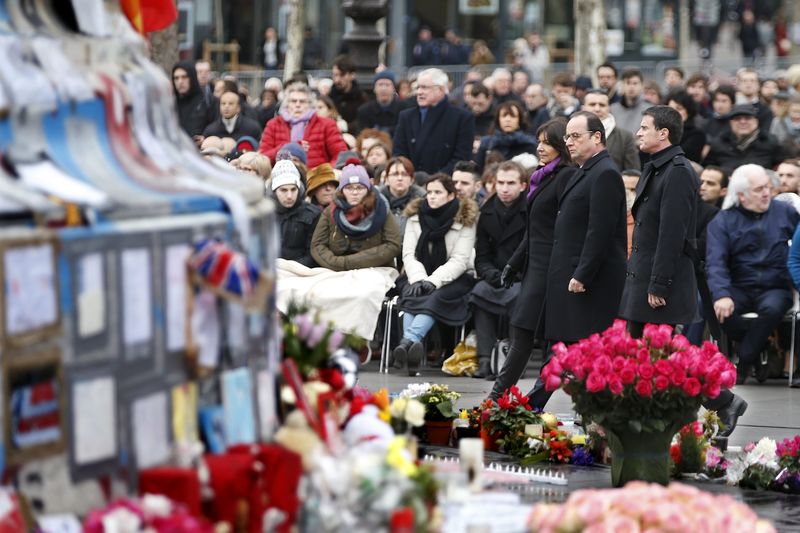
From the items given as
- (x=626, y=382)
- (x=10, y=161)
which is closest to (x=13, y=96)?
(x=10, y=161)

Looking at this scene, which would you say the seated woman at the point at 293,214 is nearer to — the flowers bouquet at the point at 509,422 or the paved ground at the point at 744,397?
the paved ground at the point at 744,397

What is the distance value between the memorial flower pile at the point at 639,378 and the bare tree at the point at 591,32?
20532 mm

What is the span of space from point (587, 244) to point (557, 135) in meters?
0.86

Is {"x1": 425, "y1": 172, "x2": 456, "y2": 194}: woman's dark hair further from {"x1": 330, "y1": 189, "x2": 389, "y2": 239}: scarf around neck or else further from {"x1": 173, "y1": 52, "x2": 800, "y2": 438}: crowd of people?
{"x1": 330, "y1": 189, "x2": 389, "y2": 239}: scarf around neck

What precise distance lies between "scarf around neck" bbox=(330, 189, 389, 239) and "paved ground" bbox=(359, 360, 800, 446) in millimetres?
1116

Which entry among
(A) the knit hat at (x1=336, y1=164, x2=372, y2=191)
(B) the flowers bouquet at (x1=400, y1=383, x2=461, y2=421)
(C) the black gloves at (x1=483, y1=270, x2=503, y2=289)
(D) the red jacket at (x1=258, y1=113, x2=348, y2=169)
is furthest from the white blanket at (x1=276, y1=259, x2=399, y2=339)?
(B) the flowers bouquet at (x1=400, y1=383, x2=461, y2=421)

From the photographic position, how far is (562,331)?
1069cm

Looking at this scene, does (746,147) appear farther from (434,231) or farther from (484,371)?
(484,371)

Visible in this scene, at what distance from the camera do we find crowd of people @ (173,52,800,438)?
1070cm

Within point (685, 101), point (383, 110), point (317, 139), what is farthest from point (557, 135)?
point (383, 110)

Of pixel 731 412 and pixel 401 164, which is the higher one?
pixel 401 164

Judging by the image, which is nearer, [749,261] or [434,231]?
[749,261]

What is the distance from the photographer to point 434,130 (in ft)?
54.6

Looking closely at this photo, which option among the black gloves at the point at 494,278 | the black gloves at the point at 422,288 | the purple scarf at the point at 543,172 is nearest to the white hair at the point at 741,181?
the black gloves at the point at 494,278
